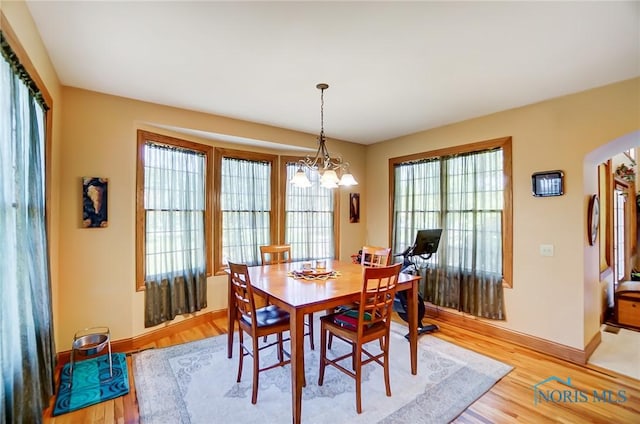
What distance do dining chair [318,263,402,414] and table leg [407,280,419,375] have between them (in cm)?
39

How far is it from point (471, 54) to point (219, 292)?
12.8 feet

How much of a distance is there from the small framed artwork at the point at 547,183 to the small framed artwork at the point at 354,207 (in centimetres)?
262

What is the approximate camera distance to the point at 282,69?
249 centimetres

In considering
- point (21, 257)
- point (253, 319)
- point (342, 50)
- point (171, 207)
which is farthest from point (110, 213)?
point (342, 50)

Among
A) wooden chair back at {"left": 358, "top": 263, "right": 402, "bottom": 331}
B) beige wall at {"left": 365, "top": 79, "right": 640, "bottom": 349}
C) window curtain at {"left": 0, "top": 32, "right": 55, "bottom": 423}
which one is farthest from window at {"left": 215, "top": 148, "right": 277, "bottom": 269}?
beige wall at {"left": 365, "top": 79, "right": 640, "bottom": 349}

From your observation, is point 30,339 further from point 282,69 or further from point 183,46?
point 282,69

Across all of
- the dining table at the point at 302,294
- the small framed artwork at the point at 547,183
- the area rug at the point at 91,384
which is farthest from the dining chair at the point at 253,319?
the small framed artwork at the point at 547,183

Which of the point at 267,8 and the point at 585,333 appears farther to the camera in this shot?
the point at 585,333

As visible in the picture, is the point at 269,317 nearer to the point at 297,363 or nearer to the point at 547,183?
the point at 297,363

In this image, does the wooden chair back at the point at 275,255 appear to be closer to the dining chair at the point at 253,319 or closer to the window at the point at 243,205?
the window at the point at 243,205

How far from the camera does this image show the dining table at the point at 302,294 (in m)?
2.02

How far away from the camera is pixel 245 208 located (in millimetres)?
4223

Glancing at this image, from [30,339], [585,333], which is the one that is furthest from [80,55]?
[585,333]

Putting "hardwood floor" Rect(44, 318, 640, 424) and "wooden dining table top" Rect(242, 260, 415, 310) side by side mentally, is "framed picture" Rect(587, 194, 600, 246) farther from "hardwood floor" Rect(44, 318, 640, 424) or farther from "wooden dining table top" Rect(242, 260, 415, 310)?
"wooden dining table top" Rect(242, 260, 415, 310)
